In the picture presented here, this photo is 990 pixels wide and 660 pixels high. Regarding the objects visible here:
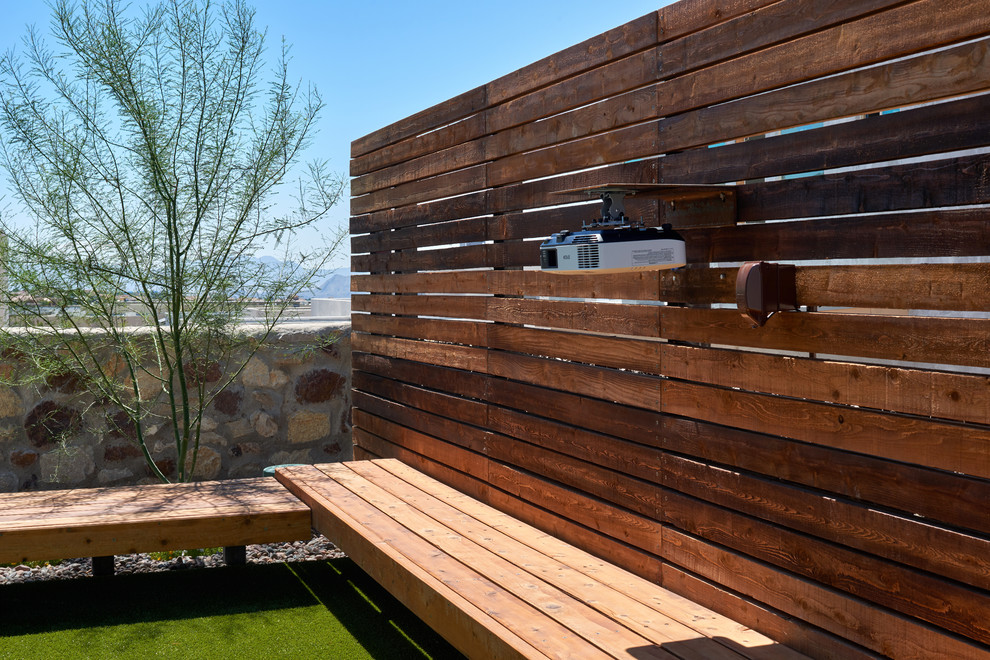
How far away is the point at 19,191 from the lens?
5156 mm

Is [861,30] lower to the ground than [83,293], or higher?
higher

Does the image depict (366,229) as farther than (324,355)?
No

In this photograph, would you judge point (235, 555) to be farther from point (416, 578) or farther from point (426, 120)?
point (426, 120)

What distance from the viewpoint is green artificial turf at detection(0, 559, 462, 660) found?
12.3 feet


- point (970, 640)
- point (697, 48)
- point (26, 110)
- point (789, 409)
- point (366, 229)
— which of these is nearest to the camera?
point (970, 640)

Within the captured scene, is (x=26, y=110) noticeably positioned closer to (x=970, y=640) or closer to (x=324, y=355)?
(x=324, y=355)

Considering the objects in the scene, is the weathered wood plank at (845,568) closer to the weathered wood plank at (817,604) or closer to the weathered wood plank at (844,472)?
the weathered wood plank at (817,604)

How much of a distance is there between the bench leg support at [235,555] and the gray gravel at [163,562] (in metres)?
0.13

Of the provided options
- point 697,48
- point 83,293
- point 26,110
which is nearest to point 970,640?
point 697,48

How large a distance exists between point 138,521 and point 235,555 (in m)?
0.81

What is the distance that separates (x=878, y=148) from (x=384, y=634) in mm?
2826

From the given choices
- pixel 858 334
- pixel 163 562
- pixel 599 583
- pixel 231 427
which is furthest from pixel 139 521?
pixel 858 334

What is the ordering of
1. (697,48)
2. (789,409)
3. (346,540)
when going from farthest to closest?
(346,540) → (697,48) → (789,409)

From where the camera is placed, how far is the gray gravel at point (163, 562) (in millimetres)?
4777
